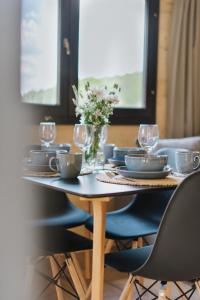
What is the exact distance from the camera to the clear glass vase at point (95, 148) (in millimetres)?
1903

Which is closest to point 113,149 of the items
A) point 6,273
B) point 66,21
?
point 66,21

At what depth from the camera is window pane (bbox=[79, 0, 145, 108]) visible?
311 cm

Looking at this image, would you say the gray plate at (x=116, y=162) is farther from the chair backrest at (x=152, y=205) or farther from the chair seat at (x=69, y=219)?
the chair seat at (x=69, y=219)

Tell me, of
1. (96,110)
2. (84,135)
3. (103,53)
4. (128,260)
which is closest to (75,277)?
(128,260)

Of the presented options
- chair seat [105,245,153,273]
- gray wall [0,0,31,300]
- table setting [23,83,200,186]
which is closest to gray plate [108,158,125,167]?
table setting [23,83,200,186]

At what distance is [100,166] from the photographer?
1.95 m

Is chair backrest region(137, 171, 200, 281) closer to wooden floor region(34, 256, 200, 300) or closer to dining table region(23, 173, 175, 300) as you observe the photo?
dining table region(23, 173, 175, 300)

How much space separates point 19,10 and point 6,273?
0.81ft

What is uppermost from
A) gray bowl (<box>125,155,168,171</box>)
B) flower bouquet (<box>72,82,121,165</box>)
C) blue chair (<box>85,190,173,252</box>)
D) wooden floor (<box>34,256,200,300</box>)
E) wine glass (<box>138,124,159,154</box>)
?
flower bouquet (<box>72,82,121,165</box>)

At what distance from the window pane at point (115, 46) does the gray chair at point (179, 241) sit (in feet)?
6.32

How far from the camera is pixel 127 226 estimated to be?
1.99 meters

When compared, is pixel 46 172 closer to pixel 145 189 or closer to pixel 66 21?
pixel 145 189

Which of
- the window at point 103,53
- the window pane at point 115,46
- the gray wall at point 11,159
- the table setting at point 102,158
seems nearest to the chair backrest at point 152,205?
the table setting at point 102,158

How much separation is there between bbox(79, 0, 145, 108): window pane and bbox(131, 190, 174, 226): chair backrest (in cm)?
123
